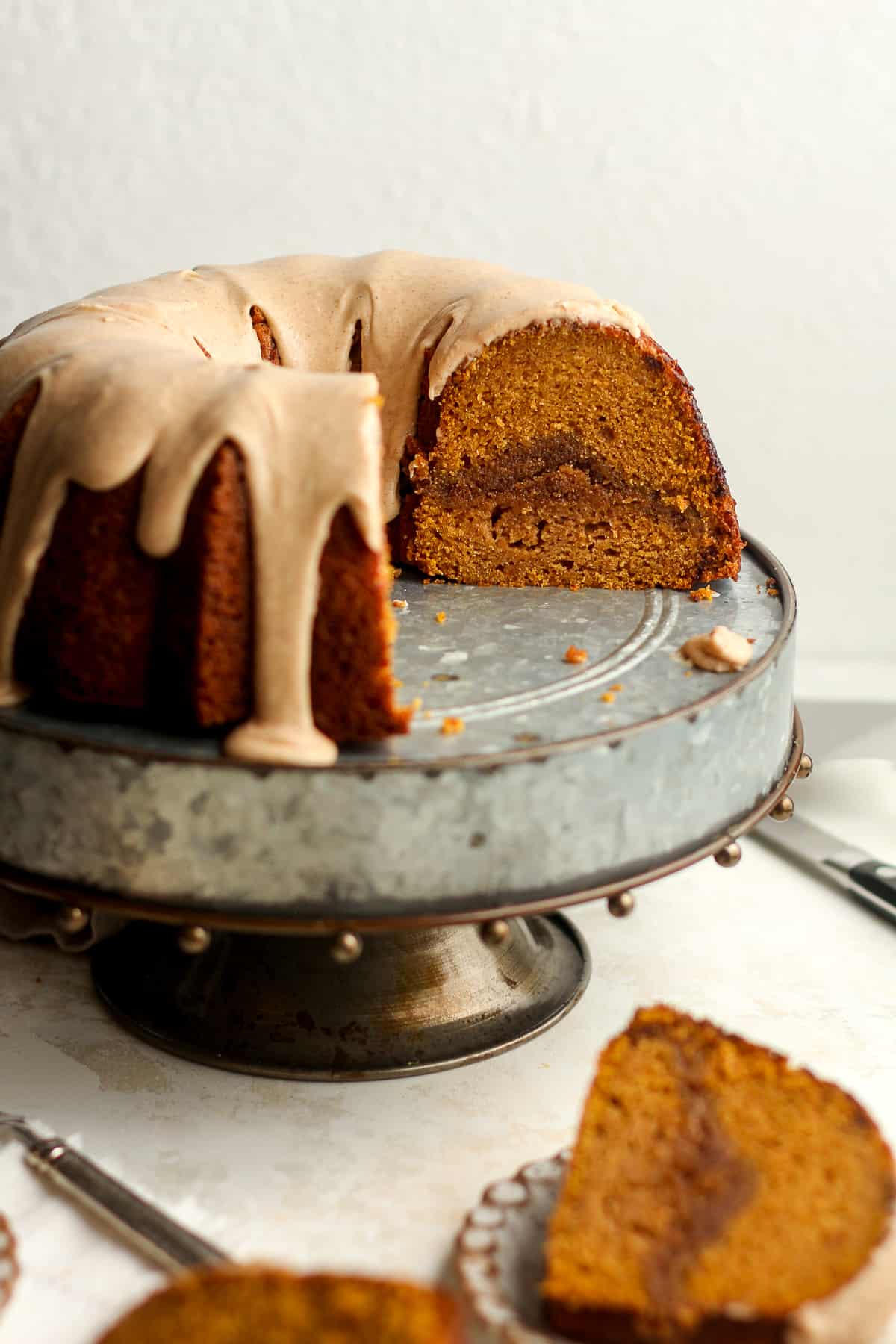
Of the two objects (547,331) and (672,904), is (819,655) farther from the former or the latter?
(547,331)

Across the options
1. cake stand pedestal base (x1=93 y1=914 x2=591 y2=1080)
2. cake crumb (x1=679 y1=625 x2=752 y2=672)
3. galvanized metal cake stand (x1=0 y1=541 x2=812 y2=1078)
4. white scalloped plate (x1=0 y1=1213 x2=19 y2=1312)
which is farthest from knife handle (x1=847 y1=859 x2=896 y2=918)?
white scalloped plate (x1=0 y1=1213 x2=19 y2=1312)

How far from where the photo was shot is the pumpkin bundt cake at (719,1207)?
1423mm

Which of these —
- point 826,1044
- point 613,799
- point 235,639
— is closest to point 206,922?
point 235,639

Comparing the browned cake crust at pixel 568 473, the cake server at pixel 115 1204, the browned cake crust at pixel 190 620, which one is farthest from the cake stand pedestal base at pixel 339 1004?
the browned cake crust at pixel 568 473

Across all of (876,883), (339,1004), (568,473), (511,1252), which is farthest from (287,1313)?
(876,883)

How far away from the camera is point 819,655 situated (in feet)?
11.5

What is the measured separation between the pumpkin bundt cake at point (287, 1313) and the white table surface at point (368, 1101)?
27 cm

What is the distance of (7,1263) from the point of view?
1565 mm

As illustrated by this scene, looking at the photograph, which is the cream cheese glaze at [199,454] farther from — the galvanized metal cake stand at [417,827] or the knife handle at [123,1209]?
the knife handle at [123,1209]

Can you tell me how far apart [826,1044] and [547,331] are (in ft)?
3.24

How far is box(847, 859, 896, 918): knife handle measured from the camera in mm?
2457

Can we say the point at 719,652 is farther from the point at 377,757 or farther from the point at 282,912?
the point at 282,912

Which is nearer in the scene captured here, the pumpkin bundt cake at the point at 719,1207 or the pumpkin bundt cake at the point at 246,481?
the pumpkin bundt cake at the point at 719,1207

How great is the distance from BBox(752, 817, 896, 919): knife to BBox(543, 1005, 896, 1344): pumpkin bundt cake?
0.81 metres
